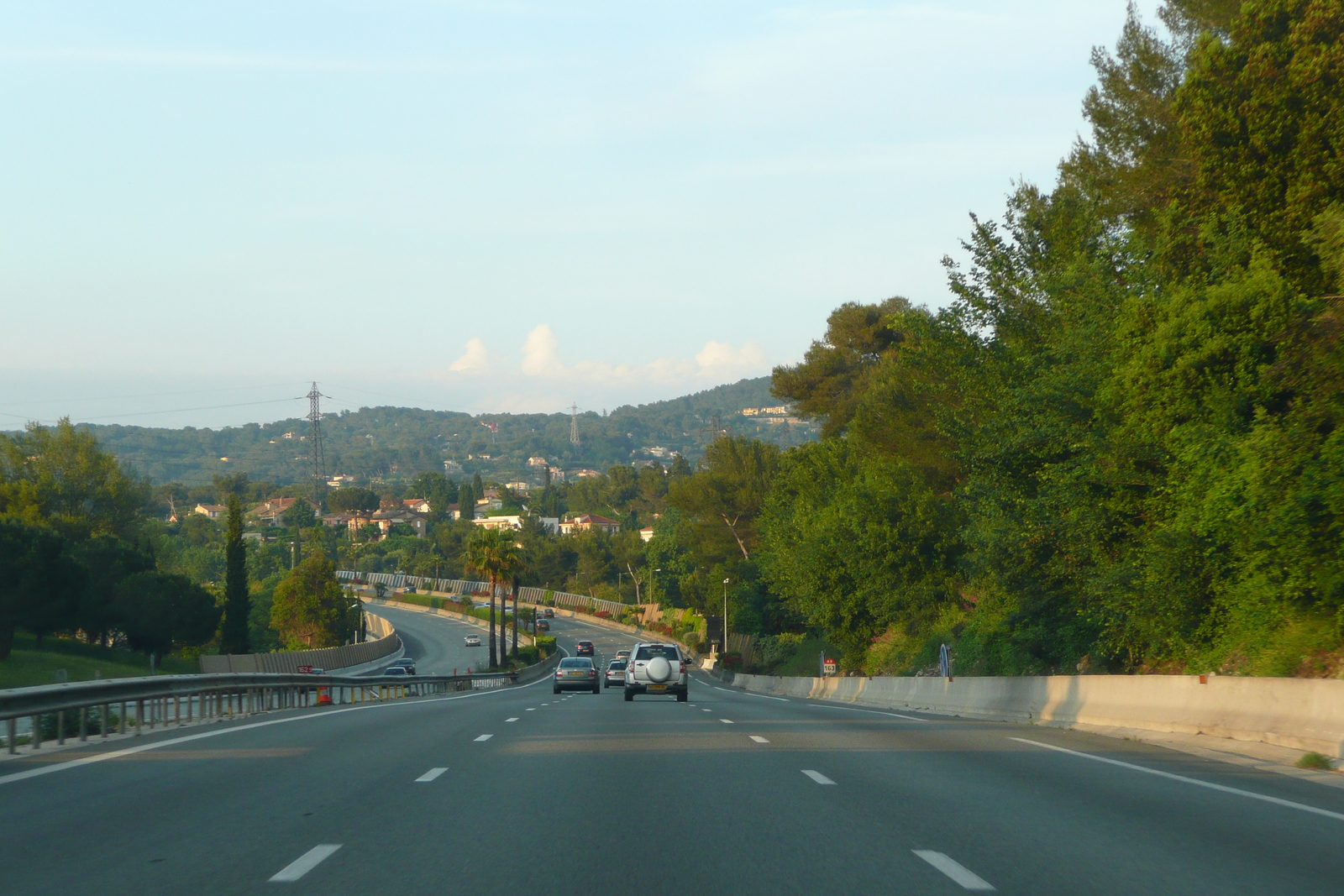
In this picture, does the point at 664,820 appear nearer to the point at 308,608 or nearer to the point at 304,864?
the point at 304,864

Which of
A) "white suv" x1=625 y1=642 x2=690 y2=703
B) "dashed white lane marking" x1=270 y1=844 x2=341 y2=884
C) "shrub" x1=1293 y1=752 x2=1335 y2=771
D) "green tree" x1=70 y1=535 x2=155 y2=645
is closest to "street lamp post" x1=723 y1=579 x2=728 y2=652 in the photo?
"green tree" x1=70 y1=535 x2=155 y2=645

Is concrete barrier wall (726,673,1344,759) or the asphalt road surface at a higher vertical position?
concrete barrier wall (726,673,1344,759)

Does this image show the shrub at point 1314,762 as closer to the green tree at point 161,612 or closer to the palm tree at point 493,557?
the green tree at point 161,612

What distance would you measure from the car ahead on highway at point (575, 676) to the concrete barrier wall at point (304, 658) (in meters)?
12.2

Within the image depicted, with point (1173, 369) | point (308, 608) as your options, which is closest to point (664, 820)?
point (1173, 369)

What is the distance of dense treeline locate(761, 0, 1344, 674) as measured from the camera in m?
21.8

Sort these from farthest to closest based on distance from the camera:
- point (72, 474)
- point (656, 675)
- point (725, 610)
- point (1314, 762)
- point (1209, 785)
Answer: point (725, 610)
point (72, 474)
point (656, 675)
point (1314, 762)
point (1209, 785)

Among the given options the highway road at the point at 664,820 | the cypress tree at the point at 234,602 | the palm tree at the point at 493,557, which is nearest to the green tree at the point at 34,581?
the cypress tree at the point at 234,602

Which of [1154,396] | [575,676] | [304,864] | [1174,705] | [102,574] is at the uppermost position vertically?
[1154,396]

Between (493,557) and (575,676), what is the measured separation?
44771 mm

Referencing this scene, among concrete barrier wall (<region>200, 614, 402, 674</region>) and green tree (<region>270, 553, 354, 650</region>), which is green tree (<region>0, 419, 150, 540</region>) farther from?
green tree (<region>270, 553, 354, 650</region>)

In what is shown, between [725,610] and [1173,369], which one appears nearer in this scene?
[1173,369]

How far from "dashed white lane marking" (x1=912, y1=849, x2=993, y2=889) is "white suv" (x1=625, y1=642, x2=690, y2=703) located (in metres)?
27.9

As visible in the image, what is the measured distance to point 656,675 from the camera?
36.5m
